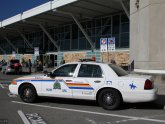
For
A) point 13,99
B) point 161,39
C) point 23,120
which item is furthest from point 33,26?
point 23,120

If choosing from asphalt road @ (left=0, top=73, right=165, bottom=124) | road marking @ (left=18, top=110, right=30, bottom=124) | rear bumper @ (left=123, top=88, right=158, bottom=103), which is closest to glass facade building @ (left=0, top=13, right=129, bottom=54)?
asphalt road @ (left=0, top=73, right=165, bottom=124)

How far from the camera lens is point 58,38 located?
150 feet

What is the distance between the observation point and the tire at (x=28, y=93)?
10945 mm

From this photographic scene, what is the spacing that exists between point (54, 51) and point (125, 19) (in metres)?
15.9

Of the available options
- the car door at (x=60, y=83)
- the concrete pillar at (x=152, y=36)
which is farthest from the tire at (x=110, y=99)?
the concrete pillar at (x=152, y=36)

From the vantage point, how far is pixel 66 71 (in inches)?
413

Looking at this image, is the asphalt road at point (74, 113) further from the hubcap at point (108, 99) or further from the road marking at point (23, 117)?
the hubcap at point (108, 99)

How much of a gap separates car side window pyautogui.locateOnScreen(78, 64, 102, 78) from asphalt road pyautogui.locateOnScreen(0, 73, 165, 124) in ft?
3.53

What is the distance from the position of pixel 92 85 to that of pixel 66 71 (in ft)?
3.75

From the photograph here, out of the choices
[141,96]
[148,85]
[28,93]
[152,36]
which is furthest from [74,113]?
[152,36]

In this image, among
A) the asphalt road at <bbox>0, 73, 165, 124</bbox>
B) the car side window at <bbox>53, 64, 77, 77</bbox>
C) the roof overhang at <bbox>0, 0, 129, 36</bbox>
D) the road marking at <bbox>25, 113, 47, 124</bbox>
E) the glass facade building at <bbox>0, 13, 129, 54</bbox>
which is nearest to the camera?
the road marking at <bbox>25, 113, 47, 124</bbox>

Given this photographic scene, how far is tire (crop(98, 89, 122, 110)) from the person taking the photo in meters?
9.55

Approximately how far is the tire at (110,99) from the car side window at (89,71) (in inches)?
25.2

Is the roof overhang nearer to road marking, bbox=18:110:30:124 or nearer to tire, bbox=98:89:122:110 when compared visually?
tire, bbox=98:89:122:110
